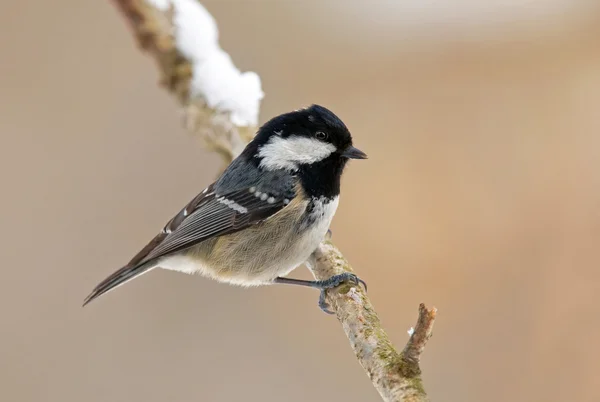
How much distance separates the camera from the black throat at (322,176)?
199cm

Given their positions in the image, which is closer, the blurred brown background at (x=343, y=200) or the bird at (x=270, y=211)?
the bird at (x=270, y=211)

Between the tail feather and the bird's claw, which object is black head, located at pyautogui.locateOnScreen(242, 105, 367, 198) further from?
the tail feather

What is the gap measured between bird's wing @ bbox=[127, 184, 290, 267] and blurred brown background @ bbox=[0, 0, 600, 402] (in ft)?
2.74

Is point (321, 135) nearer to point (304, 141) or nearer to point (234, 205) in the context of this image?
point (304, 141)

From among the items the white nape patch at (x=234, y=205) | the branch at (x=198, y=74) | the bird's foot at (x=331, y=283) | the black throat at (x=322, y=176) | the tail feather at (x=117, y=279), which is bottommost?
the tail feather at (x=117, y=279)

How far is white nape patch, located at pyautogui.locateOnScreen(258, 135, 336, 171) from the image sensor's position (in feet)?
6.57

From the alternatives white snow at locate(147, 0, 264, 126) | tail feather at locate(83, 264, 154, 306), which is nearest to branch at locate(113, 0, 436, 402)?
white snow at locate(147, 0, 264, 126)

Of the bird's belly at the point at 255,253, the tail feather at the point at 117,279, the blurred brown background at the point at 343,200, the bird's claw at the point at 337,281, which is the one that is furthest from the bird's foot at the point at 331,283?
the blurred brown background at the point at 343,200

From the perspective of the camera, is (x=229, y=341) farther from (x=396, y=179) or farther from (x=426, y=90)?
(x=426, y=90)

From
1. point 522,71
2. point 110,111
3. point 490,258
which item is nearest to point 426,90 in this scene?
point 522,71

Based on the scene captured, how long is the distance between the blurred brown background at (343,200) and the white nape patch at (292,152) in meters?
0.94

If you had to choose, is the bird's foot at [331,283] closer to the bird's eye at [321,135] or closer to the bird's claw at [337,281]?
the bird's claw at [337,281]

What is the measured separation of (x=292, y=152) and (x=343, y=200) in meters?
1.10

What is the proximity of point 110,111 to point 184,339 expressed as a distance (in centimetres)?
137
